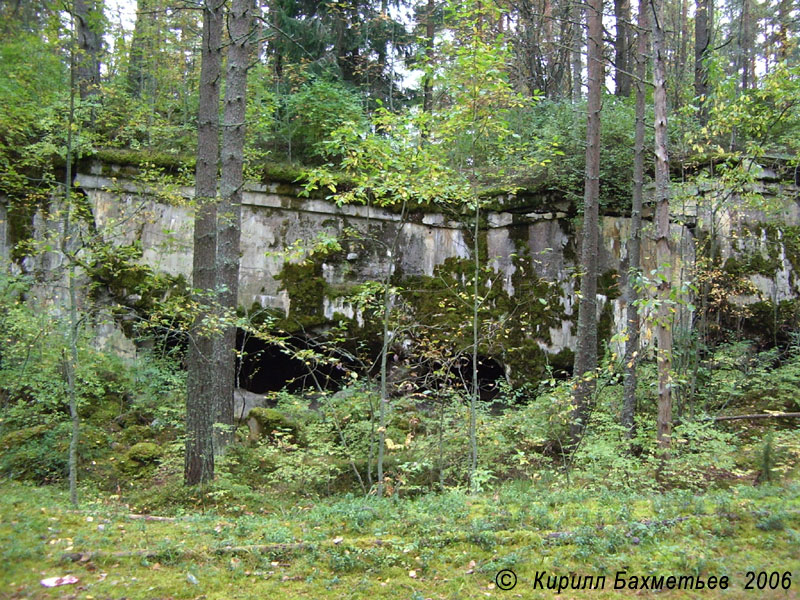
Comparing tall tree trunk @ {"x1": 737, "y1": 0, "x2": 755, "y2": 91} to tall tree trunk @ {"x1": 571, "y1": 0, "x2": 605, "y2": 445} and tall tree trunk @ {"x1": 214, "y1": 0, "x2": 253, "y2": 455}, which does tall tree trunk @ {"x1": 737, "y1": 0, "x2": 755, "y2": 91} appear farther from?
tall tree trunk @ {"x1": 214, "y1": 0, "x2": 253, "y2": 455}

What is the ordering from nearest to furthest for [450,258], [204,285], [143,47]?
[204,285] < [450,258] < [143,47]

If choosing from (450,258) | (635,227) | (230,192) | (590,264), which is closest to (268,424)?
(230,192)

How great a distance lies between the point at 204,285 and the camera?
6.22 m

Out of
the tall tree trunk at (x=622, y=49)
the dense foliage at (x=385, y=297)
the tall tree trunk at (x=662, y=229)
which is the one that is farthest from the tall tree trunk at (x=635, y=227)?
the tall tree trunk at (x=622, y=49)

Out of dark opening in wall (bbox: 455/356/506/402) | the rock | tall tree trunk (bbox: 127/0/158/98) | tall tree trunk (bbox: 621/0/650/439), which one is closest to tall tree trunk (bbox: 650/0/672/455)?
tall tree trunk (bbox: 621/0/650/439)

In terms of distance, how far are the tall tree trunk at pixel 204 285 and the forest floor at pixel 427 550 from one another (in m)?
1.57

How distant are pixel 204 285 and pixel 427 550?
4.04 metres

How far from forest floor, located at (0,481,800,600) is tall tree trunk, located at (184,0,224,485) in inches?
61.8

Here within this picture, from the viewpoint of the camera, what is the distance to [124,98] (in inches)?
432

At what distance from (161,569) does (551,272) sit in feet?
29.0

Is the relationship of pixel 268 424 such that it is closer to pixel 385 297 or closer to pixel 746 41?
pixel 385 297

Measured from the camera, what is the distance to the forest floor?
10.2 feet

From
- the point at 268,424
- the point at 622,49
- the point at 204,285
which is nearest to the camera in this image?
the point at 204,285

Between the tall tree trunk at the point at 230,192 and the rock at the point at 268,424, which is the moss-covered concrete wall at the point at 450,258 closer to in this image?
the rock at the point at 268,424
